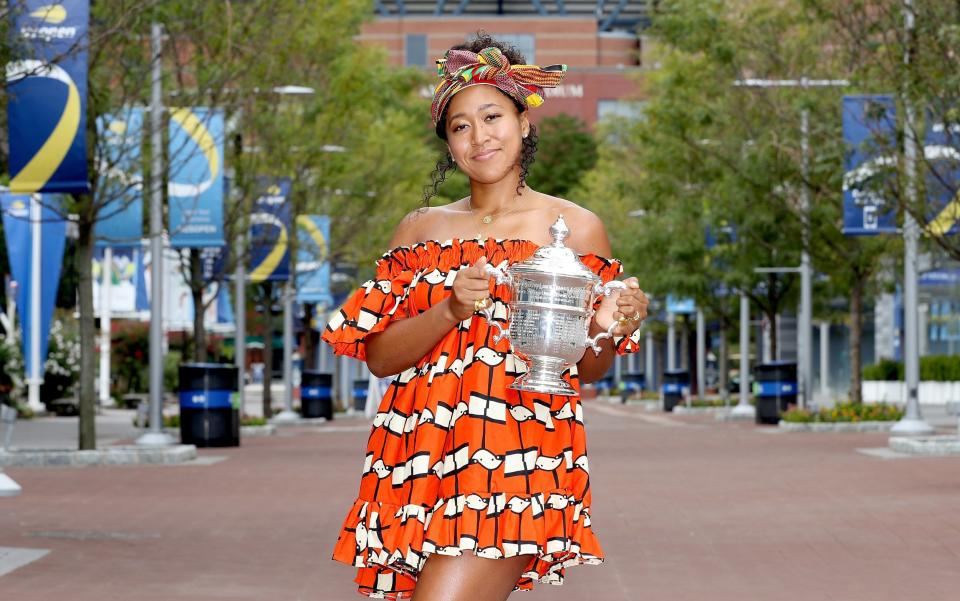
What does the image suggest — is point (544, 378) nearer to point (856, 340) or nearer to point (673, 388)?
point (856, 340)

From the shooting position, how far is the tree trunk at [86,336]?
2230cm

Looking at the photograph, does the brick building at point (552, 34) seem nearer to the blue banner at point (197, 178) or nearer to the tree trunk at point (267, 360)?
the tree trunk at point (267, 360)

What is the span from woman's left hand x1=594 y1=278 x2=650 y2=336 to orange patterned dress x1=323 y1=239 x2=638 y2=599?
9cm

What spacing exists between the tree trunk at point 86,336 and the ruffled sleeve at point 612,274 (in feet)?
59.1

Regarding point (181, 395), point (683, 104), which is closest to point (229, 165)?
point (181, 395)

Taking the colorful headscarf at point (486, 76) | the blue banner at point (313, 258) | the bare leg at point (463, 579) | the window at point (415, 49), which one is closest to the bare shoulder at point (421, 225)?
the colorful headscarf at point (486, 76)

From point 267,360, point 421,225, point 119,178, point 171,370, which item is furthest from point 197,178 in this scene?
point 171,370

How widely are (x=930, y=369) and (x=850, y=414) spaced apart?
21.3 m

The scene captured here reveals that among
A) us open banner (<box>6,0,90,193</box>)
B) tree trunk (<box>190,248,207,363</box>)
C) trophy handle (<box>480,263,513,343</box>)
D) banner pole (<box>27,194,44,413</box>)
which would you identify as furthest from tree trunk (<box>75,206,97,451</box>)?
trophy handle (<box>480,263,513,343</box>)

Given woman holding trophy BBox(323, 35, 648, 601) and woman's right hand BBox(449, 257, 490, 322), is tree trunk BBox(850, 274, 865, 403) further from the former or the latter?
woman's right hand BBox(449, 257, 490, 322)

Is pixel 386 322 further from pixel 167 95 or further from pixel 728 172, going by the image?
pixel 728 172

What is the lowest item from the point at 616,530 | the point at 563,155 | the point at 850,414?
the point at 616,530

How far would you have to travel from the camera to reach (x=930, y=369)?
53344 mm

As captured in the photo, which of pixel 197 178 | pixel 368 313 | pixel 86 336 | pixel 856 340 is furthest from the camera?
pixel 856 340
